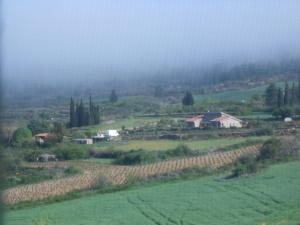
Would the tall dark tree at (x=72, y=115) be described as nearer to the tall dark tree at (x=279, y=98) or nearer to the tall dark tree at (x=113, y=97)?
the tall dark tree at (x=113, y=97)

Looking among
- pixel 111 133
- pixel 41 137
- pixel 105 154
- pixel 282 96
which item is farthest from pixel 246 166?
pixel 41 137

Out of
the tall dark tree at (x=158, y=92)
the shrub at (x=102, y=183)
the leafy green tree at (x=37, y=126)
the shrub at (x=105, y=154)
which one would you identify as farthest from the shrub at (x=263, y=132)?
the leafy green tree at (x=37, y=126)

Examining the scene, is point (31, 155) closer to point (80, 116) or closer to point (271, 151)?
point (80, 116)

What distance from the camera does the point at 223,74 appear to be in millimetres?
11289

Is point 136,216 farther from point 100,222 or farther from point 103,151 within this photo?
point 103,151

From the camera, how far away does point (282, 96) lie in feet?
43.4

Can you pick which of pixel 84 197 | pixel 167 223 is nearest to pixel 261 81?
pixel 84 197

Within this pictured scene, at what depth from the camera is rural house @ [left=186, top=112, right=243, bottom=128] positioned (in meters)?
13.6

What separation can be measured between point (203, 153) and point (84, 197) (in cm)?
310

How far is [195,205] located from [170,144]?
4.61 m

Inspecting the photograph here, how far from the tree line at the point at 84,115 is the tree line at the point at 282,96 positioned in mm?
3248

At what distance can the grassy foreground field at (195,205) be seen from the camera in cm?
898

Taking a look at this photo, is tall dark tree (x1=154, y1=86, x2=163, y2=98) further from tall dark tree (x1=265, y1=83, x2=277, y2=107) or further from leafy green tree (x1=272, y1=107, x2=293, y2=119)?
leafy green tree (x1=272, y1=107, x2=293, y2=119)

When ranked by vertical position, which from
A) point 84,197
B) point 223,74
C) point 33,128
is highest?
point 223,74
